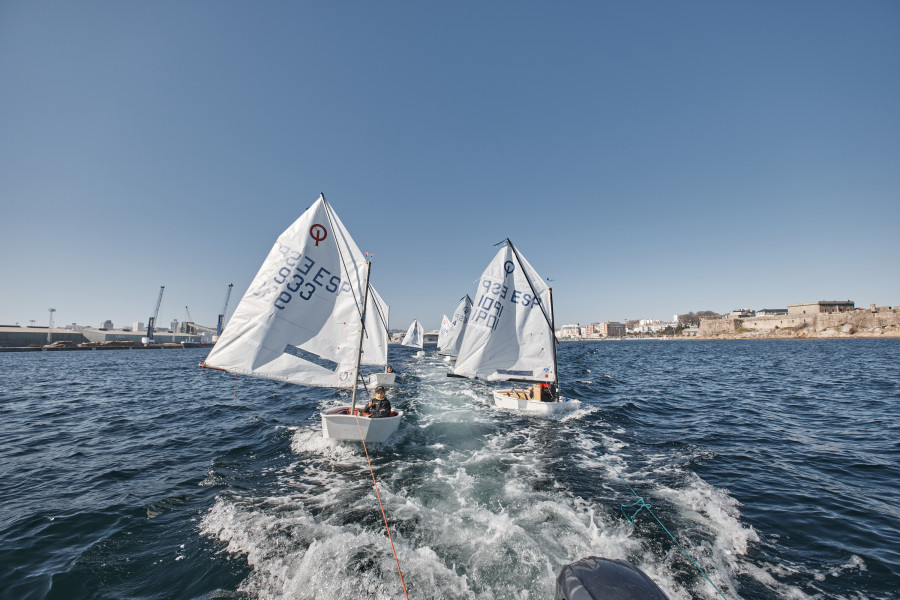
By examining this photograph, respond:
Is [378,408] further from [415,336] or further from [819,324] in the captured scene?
[819,324]

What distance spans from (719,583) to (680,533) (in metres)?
1.64

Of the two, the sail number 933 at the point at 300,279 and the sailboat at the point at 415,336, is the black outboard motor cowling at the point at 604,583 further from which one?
the sailboat at the point at 415,336

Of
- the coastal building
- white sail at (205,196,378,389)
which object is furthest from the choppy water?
the coastal building

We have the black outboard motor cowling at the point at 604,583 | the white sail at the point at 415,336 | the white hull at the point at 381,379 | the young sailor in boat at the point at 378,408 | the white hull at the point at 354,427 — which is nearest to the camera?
the black outboard motor cowling at the point at 604,583

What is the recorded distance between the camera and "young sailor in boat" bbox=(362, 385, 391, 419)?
13773mm

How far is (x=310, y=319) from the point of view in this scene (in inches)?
520

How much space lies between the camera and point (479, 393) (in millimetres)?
27547

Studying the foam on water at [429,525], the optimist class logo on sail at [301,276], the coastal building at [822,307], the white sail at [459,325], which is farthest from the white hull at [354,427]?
the coastal building at [822,307]

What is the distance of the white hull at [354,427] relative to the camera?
12.6m

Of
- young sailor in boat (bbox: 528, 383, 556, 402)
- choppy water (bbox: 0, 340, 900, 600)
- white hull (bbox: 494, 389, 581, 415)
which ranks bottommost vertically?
choppy water (bbox: 0, 340, 900, 600)

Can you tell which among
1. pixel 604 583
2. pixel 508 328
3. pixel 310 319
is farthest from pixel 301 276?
pixel 508 328

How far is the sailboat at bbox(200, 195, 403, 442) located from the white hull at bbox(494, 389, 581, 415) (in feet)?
28.2

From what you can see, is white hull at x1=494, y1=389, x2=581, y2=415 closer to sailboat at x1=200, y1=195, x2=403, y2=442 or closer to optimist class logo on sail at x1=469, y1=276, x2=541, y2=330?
optimist class logo on sail at x1=469, y1=276, x2=541, y2=330

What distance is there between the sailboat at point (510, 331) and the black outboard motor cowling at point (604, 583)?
15.9 m
